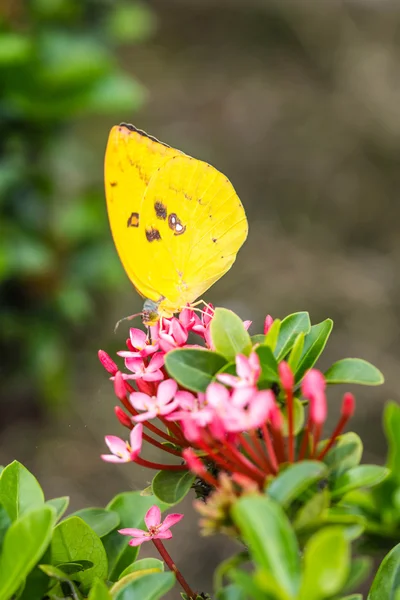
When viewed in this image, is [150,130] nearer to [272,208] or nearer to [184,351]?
[272,208]

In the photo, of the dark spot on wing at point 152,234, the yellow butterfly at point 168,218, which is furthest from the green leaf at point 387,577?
the dark spot on wing at point 152,234

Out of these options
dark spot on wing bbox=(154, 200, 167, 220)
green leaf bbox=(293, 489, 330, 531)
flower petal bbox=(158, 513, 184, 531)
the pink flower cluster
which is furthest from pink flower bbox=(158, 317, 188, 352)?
dark spot on wing bbox=(154, 200, 167, 220)

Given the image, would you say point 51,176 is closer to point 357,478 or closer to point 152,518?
point 152,518

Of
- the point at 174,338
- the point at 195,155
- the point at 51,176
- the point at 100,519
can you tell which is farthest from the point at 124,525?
the point at 195,155

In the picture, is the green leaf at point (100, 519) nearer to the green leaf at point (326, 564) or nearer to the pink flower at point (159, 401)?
the pink flower at point (159, 401)

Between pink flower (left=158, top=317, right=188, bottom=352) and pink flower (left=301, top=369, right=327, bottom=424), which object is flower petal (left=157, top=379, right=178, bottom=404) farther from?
pink flower (left=301, top=369, right=327, bottom=424)

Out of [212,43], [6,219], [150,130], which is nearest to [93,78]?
[6,219]
